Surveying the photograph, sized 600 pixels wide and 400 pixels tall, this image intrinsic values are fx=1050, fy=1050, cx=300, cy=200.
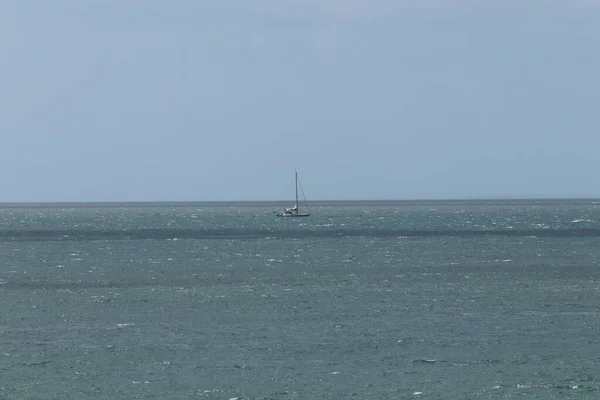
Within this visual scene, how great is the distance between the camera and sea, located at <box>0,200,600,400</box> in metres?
41.2

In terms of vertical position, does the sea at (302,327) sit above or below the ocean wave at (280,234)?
below

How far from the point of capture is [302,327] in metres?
55.6

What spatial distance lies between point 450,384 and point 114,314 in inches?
1082

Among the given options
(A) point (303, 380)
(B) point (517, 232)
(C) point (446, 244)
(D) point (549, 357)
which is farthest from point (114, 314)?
(B) point (517, 232)

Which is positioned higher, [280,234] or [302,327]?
[280,234]

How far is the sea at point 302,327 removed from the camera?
41.2 metres

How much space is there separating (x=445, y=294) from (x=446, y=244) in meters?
65.3

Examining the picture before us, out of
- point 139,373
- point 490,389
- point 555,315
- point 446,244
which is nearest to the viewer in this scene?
point 490,389

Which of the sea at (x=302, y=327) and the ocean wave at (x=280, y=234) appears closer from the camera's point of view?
the sea at (x=302, y=327)

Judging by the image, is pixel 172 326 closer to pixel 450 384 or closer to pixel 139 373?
pixel 139 373

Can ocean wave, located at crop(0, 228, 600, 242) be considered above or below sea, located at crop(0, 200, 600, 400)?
above

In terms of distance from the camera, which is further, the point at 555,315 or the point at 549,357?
the point at 555,315

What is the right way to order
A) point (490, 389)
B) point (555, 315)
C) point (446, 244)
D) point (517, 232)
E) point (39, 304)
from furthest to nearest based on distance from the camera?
point (517, 232) < point (446, 244) < point (39, 304) < point (555, 315) < point (490, 389)

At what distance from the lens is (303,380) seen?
41875 millimetres
